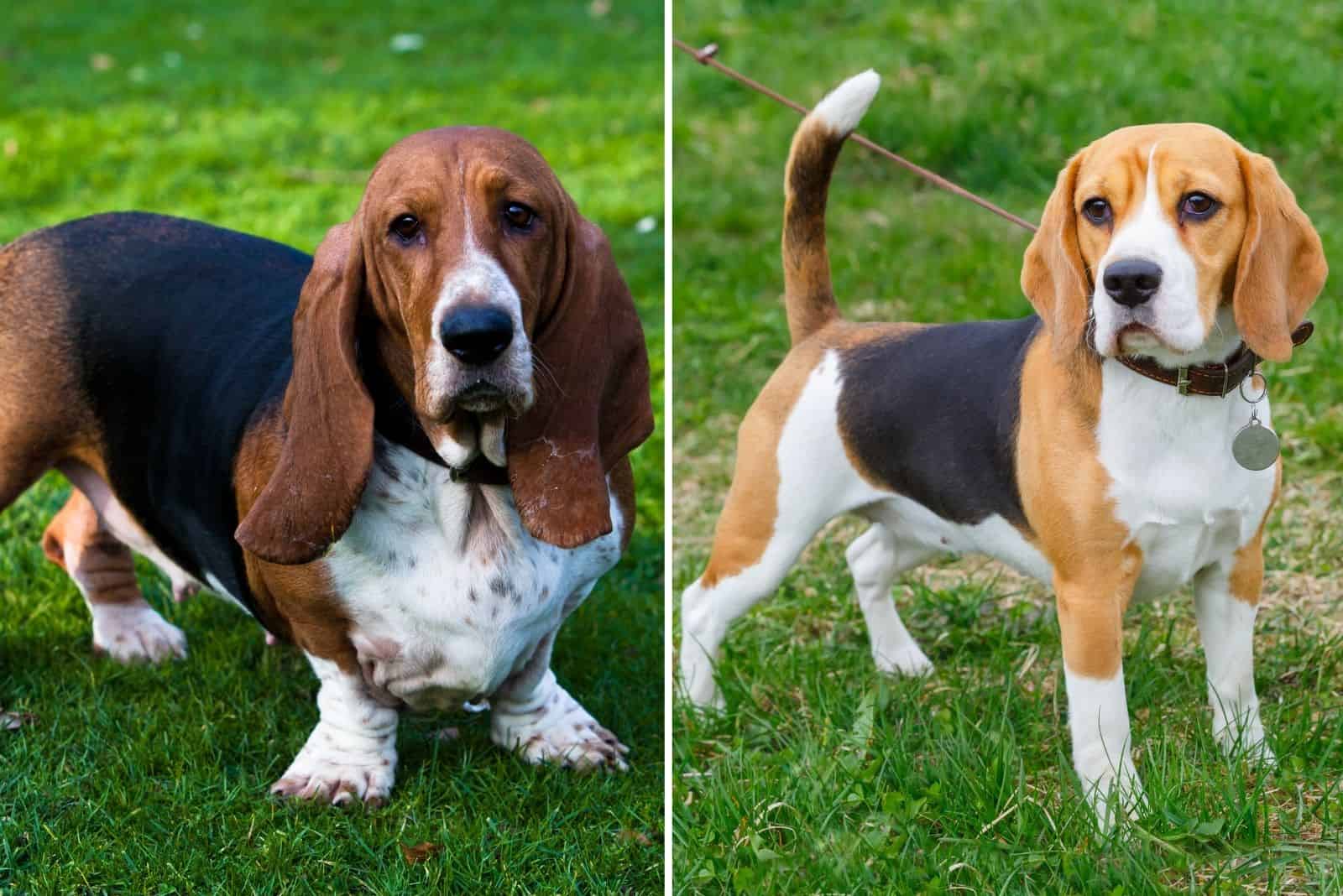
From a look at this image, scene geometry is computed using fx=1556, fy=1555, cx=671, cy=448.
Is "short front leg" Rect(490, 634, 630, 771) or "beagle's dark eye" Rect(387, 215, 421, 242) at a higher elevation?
"beagle's dark eye" Rect(387, 215, 421, 242)

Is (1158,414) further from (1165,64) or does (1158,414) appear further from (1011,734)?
(1165,64)

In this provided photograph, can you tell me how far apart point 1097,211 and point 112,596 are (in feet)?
9.89

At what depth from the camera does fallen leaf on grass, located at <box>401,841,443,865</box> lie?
3658 mm

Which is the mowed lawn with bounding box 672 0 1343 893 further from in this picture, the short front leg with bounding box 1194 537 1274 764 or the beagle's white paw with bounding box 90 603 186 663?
the beagle's white paw with bounding box 90 603 186 663

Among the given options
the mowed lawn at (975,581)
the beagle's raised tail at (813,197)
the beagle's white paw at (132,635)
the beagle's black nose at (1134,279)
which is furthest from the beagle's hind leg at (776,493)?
the beagle's white paw at (132,635)

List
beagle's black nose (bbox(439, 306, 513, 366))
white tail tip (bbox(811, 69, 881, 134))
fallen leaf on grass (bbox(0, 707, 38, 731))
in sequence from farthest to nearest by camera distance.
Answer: fallen leaf on grass (bbox(0, 707, 38, 731)) < white tail tip (bbox(811, 69, 881, 134)) < beagle's black nose (bbox(439, 306, 513, 366))

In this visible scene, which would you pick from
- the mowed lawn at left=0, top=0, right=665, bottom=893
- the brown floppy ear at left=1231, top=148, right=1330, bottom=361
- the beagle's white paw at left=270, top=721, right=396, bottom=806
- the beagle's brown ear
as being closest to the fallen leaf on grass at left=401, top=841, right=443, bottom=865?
the mowed lawn at left=0, top=0, right=665, bottom=893

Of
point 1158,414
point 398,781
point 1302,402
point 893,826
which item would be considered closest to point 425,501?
point 398,781

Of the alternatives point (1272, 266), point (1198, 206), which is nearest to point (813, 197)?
point (1198, 206)

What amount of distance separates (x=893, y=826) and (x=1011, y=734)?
440 millimetres

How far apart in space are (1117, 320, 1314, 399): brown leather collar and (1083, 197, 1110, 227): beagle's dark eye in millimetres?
309

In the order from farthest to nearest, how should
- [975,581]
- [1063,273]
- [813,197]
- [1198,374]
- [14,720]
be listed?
[975,581] → [813,197] → [14,720] → [1063,273] → [1198,374]

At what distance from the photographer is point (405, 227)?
3.22 meters

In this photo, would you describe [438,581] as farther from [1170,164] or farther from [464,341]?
[1170,164]
